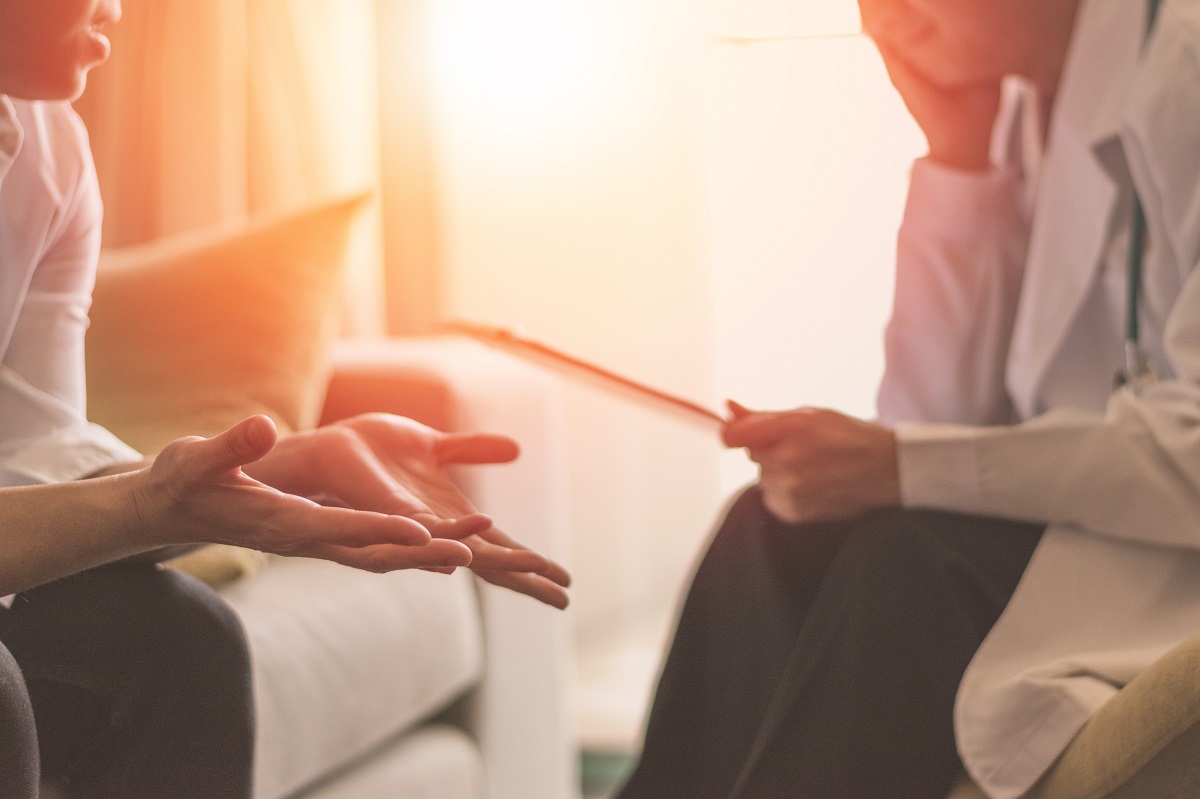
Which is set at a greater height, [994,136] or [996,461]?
[994,136]

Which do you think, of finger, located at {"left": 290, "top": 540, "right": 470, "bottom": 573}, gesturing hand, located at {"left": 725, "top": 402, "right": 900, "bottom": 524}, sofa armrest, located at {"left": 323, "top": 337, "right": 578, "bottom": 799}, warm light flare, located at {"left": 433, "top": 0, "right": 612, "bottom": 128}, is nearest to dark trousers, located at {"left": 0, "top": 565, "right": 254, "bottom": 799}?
finger, located at {"left": 290, "top": 540, "right": 470, "bottom": 573}

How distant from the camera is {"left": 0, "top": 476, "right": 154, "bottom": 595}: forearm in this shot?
0.35 meters

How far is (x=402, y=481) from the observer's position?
0.48 m

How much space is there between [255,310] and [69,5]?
0.32m

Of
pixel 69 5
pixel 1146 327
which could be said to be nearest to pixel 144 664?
pixel 69 5

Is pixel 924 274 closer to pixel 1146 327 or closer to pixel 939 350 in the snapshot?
pixel 939 350

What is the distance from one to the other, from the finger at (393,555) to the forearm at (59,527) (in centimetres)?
6

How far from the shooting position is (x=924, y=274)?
2.69 ft

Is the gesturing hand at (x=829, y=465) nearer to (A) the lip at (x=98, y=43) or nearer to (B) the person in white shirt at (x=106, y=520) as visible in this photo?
(B) the person in white shirt at (x=106, y=520)

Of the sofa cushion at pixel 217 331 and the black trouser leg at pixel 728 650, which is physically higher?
the sofa cushion at pixel 217 331

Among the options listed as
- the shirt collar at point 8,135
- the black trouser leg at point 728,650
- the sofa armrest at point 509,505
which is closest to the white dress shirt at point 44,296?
the shirt collar at point 8,135

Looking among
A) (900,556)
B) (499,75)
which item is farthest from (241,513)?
(499,75)

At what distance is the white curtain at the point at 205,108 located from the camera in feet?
1.45

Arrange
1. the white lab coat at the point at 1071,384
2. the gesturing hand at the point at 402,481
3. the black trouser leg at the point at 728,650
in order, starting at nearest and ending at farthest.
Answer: the gesturing hand at the point at 402,481, the white lab coat at the point at 1071,384, the black trouser leg at the point at 728,650
